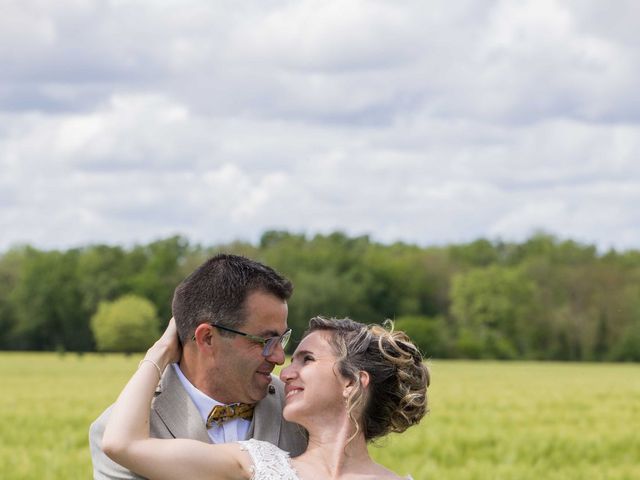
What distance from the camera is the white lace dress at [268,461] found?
423cm

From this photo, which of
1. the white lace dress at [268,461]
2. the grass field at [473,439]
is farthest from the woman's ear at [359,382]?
the grass field at [473,439]

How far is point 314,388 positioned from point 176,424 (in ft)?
1.74

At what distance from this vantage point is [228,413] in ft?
14.9

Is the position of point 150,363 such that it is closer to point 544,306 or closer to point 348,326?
point 348,326

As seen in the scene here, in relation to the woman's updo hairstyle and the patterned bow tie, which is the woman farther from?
the patterned bow tie

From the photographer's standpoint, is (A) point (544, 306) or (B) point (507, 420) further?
(A) point (544, 306)

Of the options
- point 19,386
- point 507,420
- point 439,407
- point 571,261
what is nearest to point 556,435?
point 507,420

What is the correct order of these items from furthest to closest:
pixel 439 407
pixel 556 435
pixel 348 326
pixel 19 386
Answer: pixel 19 386, pixel 439 407, pixel 556 435, pixel 348 326

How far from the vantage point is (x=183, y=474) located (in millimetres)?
4168

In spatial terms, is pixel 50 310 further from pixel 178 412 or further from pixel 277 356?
pixel 277 356

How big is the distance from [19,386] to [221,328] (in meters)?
26.4

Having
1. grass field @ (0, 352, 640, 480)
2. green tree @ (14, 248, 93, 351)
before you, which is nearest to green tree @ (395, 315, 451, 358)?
green tree @ (14, 248, 93, 351)

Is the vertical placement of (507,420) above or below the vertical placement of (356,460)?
below

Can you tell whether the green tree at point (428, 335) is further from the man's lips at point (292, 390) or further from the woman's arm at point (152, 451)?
the woman's arm at point (152, 451)
